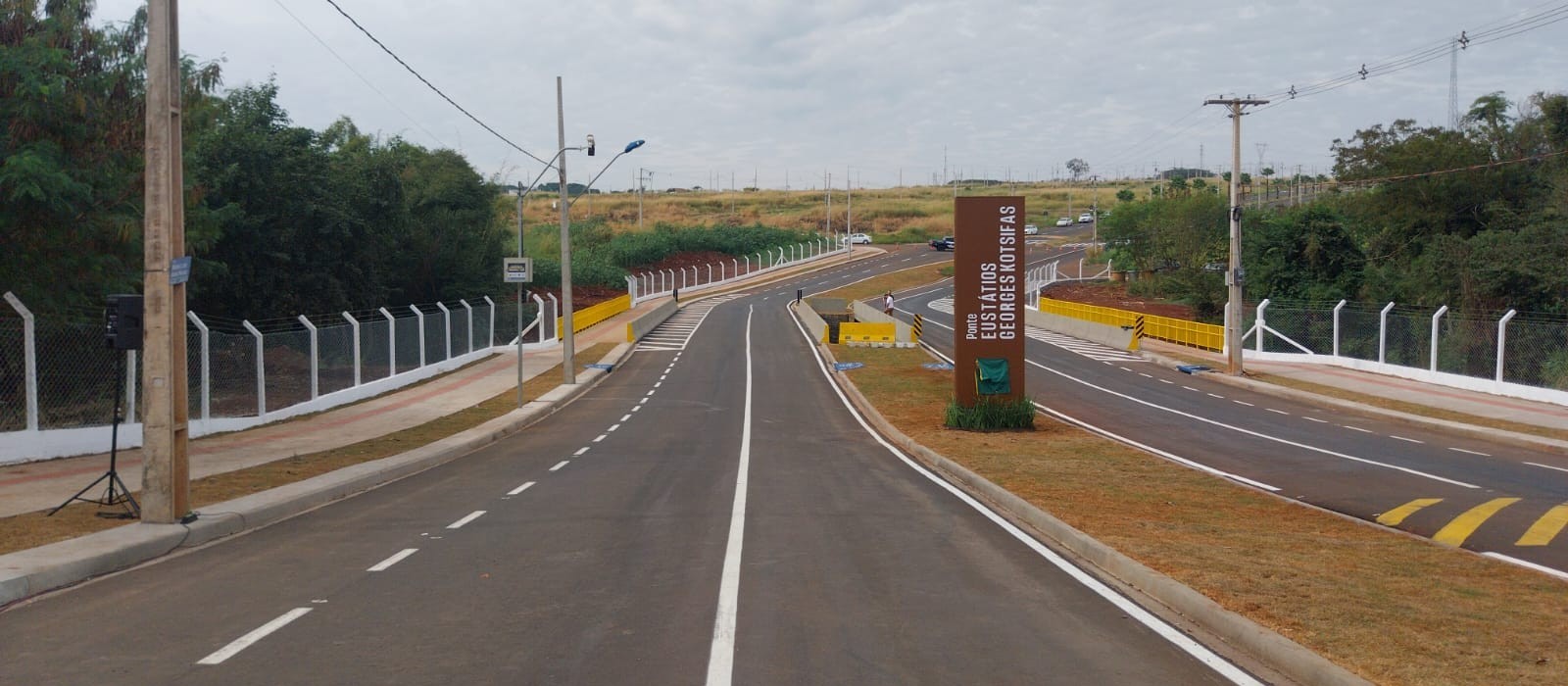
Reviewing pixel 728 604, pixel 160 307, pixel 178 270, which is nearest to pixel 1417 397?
pixel 728 604

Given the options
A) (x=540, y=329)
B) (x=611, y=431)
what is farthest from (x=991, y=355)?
(x=540, y=329)

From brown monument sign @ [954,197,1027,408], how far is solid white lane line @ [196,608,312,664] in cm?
1721

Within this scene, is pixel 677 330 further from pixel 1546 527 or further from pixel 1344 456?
pixel 1546 527

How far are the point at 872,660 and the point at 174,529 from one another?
8.08m

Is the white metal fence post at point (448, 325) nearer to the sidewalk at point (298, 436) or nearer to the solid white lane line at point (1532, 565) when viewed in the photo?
the sidewalk at point (298, 436)

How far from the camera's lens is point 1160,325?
53656mm

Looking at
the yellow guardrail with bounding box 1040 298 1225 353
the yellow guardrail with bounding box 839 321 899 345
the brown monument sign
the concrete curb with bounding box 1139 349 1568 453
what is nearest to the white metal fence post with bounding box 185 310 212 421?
the brown monument sign

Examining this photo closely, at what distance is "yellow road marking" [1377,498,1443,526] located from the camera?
13.4m

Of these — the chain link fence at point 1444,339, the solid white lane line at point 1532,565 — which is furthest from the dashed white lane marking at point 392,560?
the chain link fence at point 1444,339

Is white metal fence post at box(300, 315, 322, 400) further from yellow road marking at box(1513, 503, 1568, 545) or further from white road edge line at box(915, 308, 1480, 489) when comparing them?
yellow road marking at box(1513, 503, 1568, 545)

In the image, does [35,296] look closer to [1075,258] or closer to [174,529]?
[174,529]

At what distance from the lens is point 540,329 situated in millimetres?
49844

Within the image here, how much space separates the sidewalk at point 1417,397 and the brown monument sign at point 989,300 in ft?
32.9

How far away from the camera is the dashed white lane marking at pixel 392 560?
9.98 metres
